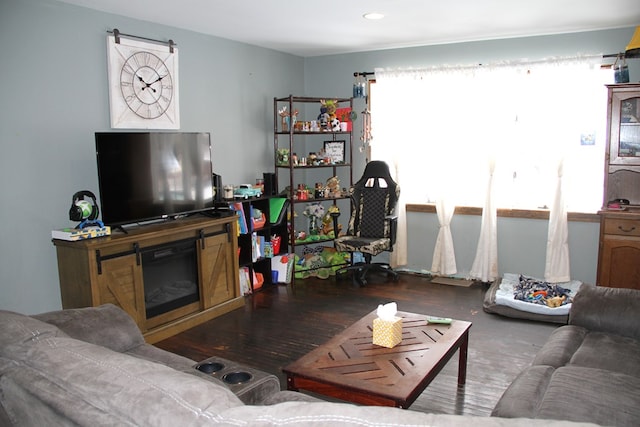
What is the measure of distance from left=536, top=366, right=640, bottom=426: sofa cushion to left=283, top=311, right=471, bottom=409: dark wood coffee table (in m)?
0.54

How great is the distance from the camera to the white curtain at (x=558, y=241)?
191 inches

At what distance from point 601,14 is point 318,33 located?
2394 millimetres

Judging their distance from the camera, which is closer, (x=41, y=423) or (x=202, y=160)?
(x=41, y=423)

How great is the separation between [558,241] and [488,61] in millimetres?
1921

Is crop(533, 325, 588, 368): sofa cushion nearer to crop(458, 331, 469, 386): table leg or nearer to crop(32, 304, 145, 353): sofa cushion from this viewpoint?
crop(458, 331, 469, 386): table leg

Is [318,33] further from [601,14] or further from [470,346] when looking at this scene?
[470,346]

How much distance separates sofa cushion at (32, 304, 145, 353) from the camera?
2285mm

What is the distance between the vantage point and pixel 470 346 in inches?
144

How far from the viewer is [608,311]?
282 centimetres

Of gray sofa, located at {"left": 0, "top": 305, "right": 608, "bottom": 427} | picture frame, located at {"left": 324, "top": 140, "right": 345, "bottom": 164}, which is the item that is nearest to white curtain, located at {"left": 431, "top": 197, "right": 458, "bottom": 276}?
picture frame, located at {"left": 324, "top": 140, "right": 345, "bottom": 164}

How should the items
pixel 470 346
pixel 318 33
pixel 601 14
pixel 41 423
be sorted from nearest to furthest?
pixel 41 423 → pixel 470 346 → pixel 601 14 → pixel 318 33

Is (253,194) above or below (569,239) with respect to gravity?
above

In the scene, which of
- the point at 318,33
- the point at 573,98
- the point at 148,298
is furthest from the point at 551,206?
the point at 148,298

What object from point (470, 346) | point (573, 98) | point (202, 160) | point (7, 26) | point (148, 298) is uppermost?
point (7, 26)
